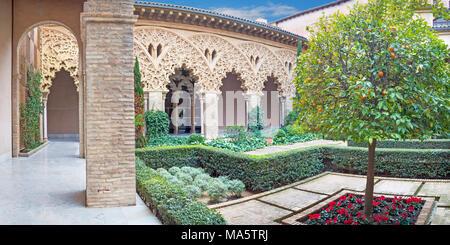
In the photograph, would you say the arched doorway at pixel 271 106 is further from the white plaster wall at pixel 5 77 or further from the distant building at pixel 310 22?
the white plaster wall at pixel 5 77

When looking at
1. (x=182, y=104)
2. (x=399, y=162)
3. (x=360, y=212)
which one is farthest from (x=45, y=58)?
(x=399, y=162)

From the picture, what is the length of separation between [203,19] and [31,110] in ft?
23.9

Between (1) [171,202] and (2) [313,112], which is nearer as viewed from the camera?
(1) [171,202]

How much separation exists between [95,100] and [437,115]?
4568 mm

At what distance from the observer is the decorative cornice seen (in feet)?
38.0

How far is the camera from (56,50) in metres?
11.0

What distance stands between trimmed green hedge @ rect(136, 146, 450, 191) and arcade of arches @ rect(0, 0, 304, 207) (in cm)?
280

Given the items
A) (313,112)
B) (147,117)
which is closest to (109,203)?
(313,112)

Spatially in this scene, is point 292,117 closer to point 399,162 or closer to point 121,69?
point 399,162

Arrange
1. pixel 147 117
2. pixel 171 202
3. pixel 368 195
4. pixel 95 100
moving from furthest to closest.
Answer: pixel 147 117
pixel 368 195
pixel 95 100
pixel 171 202

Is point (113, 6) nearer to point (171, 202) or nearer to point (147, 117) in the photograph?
point (171, 202)

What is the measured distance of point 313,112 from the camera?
4879 mm

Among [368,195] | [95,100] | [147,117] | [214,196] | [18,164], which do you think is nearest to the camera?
[95,100]

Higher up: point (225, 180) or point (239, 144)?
point (239, 144)
